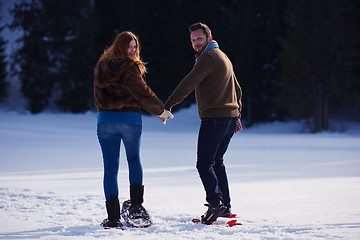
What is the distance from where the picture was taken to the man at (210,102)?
13.5ft

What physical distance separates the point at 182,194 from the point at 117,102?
2.76 m

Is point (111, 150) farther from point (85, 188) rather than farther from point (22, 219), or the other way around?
point (85, 188)

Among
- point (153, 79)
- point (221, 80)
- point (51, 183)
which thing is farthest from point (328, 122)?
point (221, 80)

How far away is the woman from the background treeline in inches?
802

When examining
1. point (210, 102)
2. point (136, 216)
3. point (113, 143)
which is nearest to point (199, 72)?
point (210, 102)

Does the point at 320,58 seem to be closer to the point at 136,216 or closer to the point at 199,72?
the point at 199,72

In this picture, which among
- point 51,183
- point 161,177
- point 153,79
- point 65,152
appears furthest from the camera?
point 153,79

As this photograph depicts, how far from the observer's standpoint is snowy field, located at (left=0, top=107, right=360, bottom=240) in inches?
154

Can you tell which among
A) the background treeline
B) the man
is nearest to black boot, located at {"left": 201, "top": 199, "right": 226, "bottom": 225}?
the man

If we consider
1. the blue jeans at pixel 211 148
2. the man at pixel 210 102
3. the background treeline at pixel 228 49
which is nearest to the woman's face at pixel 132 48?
the man at pixel 210 102

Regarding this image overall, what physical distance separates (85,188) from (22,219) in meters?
2.31

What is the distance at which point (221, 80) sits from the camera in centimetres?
421

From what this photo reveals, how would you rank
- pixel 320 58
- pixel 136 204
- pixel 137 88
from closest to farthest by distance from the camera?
pixel 137 88
pixel 136 204
pixel 320 58

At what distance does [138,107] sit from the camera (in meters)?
4.05
